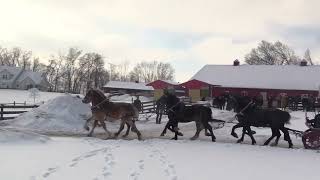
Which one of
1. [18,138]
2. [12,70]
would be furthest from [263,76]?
[12,70]

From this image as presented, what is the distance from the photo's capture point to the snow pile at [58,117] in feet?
71.6

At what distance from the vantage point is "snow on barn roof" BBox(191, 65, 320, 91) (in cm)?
6095

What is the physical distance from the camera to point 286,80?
203ft

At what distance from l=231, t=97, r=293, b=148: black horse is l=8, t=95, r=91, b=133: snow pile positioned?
6.97 meters

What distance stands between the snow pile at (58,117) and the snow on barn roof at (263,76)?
39286mm

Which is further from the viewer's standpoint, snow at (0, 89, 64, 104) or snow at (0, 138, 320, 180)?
snow at (0, 89, 64, 104)

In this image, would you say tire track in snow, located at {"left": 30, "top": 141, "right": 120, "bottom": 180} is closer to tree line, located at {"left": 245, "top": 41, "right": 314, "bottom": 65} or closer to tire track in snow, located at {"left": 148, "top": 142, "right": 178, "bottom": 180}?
tire track in snow, located at {"left": 148, "top": 142, "right": 178, "bottom": 180}

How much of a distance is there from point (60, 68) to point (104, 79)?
41.6 ft

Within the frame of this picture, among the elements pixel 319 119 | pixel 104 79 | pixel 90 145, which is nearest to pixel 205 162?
pixel 90 145

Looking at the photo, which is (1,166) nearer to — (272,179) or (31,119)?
(272,179)

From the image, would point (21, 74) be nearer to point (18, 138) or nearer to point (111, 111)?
point (111, 111)

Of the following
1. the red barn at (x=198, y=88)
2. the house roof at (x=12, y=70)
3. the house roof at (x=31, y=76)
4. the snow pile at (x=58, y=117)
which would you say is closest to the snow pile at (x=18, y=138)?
the snow pile at (x=58, y=117)

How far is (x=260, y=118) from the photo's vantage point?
17938 millimetres

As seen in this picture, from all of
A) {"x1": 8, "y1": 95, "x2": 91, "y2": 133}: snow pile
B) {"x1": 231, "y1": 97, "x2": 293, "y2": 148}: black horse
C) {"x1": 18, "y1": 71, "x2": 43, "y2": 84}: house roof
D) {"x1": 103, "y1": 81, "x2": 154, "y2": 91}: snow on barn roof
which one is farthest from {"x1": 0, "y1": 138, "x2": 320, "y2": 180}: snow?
{"x1": 18, "y1": 71, "x2": 43, "y2": 84}: house roof
